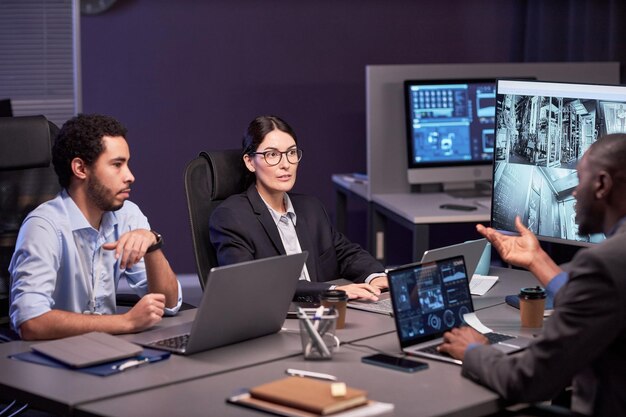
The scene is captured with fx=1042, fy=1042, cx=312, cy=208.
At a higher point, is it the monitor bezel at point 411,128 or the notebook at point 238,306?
the monitor bezel at point 411,128

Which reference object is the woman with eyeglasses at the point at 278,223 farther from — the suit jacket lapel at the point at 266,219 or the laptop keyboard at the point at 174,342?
the laptop keyboard at the point at 174,342

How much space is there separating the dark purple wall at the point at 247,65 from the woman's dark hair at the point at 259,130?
241cm

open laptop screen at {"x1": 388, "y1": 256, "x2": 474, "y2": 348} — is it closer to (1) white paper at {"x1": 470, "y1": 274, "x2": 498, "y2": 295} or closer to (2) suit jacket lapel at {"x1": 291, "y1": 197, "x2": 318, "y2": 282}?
(1) white paper at {"x1": 470, "y1": 274, "x2": 498, "y2": 295}

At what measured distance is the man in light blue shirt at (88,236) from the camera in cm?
279

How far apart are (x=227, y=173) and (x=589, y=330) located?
1.70 meters

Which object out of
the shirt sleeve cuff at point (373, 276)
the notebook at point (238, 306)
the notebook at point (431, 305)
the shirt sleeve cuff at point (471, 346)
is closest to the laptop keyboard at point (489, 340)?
the notebook at point (431, 305)

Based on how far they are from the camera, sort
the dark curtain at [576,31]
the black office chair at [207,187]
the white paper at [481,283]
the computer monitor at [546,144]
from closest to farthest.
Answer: the computer monitor at [546,144], the white paper at [481,283], the black office chair at [207,187], the dark curtain at [576,31]

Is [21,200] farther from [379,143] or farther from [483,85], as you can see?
[483,85]

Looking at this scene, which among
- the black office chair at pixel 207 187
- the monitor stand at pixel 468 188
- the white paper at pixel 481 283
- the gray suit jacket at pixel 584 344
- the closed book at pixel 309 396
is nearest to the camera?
the closed book at pixel 309 396

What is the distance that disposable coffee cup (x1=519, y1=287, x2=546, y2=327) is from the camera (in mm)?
2830

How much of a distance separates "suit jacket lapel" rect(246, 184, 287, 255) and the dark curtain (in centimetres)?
302

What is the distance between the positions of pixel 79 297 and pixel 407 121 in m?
2.47

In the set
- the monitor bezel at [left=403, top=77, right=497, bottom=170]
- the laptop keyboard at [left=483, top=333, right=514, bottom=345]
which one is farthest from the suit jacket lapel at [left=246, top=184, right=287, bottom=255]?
the monitor bezel at [left=403, top=77, right=497, bottom=170]

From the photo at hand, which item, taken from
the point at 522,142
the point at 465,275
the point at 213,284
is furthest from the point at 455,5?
the point at 213,284
